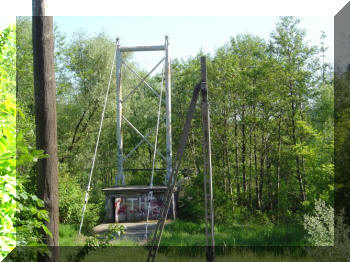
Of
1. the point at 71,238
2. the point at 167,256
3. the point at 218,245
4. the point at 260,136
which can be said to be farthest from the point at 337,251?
the point at 71,238

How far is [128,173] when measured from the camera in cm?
1005

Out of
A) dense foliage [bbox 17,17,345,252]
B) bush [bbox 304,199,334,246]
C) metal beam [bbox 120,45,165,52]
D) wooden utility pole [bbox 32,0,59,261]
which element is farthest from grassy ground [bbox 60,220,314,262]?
metal beam [bbox 120,45,165,52]

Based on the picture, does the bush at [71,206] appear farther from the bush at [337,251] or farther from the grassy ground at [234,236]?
the bush at [337,251]

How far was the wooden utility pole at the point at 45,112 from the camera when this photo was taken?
2.61 metres

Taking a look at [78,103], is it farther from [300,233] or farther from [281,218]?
[300,233]

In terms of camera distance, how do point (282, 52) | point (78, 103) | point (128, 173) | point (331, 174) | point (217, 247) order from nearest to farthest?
point (217, 247)
point (331, 174)
point (282, 52)
point (78, 103)
point (128, 173)

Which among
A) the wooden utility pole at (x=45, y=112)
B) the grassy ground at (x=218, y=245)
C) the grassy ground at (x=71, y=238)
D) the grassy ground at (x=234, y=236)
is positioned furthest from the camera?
the grassy ground at (x=234, y=236)

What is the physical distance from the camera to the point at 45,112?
104 inches

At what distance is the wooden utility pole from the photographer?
2.61 meters

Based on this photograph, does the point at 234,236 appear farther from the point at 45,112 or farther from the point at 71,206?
the point at 45,112

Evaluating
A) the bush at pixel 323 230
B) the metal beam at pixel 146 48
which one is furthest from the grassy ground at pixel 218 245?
the metal beam at pixel 146 48

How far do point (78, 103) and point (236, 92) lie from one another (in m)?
3.78

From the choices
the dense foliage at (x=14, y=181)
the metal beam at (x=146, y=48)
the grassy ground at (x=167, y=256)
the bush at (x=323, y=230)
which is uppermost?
the metal beam at (x=146, y=48)

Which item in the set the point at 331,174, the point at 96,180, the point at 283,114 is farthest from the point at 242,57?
the point at 96,180
